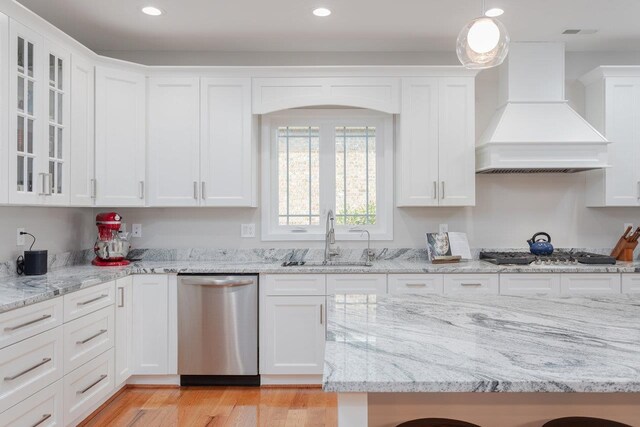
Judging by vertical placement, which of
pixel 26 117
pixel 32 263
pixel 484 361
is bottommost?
pixel 484 361

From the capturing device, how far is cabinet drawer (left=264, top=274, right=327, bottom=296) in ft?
10.9

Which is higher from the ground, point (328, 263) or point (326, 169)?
point (326, 169)

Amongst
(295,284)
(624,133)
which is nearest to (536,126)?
(624,133)

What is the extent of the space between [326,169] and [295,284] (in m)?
1.13

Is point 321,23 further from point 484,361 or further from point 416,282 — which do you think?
point 484,361

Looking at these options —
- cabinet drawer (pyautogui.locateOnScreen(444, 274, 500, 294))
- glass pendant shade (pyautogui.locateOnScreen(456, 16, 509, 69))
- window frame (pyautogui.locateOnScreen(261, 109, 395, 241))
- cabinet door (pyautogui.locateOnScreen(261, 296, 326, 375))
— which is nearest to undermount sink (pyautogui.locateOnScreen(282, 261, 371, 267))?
window frame (pyautogui.locateOnScreen(261, 109, 395, 241))

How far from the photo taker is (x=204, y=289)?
327cm

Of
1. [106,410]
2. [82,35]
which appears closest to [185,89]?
[82,35]

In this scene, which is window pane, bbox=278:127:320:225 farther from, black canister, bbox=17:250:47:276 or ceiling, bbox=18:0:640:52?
black canister, bbox=17:250:47:276

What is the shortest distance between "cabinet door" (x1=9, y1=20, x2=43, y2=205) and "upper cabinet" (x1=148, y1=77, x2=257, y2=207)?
0.94 meters

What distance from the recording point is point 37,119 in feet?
8.75

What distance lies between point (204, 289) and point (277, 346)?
680 millimetres

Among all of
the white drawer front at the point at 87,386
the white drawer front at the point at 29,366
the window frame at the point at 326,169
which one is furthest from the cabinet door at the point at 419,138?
the white drawer front at the point at 29,366

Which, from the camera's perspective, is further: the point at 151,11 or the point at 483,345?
the point at 151,11
